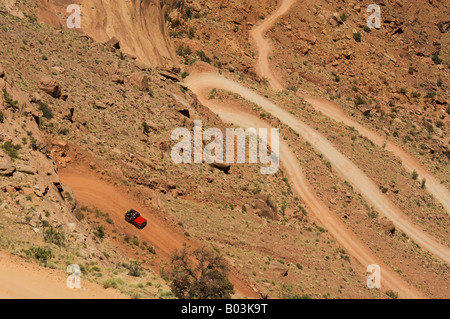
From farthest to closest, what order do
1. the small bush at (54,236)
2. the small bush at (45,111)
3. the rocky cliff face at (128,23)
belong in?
the rocky cliff face at (128,23)
the small bush at (45,111)
the small bush at (54,236)

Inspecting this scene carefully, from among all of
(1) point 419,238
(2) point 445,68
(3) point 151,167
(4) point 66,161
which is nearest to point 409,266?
(1) point 419,238

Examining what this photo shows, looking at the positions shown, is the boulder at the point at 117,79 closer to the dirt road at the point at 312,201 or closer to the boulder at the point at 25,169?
the dirt road at the point at 312,201

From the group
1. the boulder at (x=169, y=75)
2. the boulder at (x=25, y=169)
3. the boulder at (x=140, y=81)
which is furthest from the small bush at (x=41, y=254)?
the boulder at (x=169, y=75)

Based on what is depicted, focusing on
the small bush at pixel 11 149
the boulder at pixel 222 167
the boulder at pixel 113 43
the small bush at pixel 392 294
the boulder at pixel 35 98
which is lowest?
the small bush at pixel 392 294

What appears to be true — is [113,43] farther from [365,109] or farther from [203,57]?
[365,109]

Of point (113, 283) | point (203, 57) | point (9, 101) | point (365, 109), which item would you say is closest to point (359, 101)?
point (365, 109)

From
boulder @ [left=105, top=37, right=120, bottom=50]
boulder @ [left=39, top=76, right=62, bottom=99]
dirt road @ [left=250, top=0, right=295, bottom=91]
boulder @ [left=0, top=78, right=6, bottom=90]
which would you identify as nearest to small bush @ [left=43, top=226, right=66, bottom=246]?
boulder @ [left=0, top=78, right=6, bottom=90]
